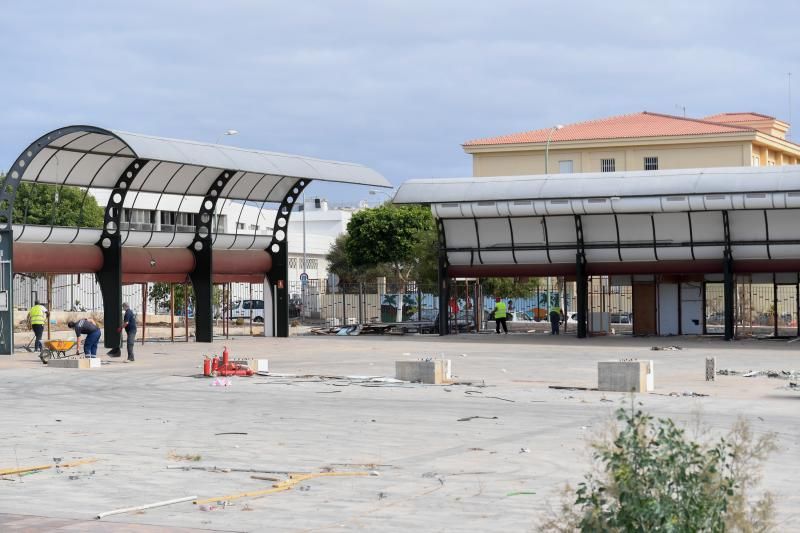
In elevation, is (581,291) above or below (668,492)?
above

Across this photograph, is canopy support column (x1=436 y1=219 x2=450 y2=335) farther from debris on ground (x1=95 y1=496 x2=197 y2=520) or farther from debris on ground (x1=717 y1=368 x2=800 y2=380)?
debris on ground (x1=95 y1=496 x2=197 y2=520)

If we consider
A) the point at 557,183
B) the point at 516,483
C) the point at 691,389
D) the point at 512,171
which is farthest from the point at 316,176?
A: the point at 512,171

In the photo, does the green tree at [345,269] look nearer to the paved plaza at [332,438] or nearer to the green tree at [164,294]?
the green tree at [164,294]

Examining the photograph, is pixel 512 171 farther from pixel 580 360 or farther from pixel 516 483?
pixel 516 483

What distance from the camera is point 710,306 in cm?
5038

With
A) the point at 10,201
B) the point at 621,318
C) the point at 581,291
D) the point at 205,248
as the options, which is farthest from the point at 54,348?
the point at 621,318

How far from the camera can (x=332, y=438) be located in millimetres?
16297

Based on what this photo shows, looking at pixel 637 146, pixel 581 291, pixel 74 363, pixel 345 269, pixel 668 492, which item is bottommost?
pixel 74 363

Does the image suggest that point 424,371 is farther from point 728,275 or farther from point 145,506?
point 728,275

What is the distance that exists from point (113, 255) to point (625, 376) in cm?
1842

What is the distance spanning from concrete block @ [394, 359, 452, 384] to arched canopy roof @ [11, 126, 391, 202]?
38.1ft

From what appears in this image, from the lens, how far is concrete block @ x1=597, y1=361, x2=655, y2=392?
22875 mm

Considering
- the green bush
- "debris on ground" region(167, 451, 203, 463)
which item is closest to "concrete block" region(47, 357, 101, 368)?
"debris on ground" region(167, 451, 203, 463)

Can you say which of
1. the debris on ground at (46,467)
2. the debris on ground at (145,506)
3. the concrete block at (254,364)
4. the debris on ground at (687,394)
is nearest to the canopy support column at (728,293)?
the debris on ground at (687,394)
